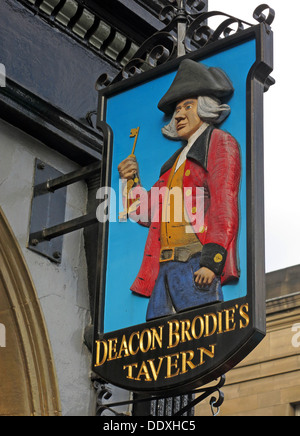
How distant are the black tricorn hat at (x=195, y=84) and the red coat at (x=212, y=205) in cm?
29

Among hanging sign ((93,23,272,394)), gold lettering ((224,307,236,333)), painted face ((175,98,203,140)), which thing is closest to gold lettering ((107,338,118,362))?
hanging sign ((93,23,272,394))

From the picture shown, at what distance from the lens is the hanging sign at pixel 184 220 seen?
7.55 meters

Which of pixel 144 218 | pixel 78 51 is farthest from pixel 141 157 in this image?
pixel 78 51

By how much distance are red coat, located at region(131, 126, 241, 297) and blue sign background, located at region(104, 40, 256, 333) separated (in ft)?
0.18

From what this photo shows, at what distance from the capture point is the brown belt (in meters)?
8.00

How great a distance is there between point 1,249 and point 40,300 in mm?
518

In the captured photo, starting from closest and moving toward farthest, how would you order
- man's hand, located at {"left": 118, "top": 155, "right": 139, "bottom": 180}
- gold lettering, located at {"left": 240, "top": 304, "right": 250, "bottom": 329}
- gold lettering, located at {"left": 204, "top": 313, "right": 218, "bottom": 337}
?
gold lettering, located at {"left": 240, "top": 304, "right": 250, "bottom": 329} → gold lettering, located at {"left": 204, "top": 313, "right": 218, "bottom": 337} → man's hand, located at {"left": 118, "top": 155, "right": 139, "bottom": 180}

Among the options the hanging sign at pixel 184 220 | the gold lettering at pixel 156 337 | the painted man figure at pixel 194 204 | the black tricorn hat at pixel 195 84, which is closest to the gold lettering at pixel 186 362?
the hanging sign at pixel 184 220

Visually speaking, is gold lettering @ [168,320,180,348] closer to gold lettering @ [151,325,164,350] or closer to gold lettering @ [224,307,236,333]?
gold lettering @ [151,325,164,350]

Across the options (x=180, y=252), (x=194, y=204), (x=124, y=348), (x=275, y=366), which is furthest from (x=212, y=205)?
(x=275, y=366)

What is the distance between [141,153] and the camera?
875 centimetres

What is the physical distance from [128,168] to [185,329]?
63.0 inches

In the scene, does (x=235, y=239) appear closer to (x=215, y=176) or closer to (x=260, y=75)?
(x=215, y=176)

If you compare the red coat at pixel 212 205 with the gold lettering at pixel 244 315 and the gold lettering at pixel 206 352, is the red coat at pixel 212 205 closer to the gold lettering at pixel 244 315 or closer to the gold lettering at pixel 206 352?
the gold lettering at pixel 244 315
